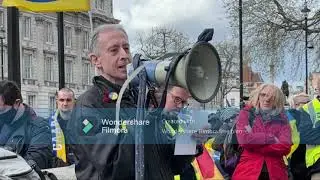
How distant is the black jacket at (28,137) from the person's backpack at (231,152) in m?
1.99

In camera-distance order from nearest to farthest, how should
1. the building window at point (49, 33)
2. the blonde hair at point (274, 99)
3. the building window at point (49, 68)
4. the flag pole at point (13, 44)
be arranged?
1. the blonde hair at point (274, 99)
2. the flag pole at point (13, 44)
3. the building window at point (49, 33)
4. the building window at point (49, 68)

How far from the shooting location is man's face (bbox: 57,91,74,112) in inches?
274

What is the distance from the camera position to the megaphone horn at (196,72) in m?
2.42

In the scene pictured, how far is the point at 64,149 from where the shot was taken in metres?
6.18

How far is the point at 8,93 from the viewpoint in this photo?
4430mm

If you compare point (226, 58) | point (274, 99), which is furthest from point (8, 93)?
point (226, 58)

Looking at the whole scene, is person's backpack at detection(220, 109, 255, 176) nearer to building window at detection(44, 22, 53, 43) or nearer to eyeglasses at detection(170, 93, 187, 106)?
eyeglasses at detection(170, 93, 187, 106)

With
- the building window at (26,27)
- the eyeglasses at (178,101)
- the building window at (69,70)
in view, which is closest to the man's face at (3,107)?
the eyeglasses at (178,101)

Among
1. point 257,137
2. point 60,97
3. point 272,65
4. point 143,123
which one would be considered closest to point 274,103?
point 257,137

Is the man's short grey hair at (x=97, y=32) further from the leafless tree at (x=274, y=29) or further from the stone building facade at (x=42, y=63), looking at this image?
the stone building facade at (x=42, y=63)

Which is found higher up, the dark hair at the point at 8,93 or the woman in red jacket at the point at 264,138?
the dark hair at the point at 8,93

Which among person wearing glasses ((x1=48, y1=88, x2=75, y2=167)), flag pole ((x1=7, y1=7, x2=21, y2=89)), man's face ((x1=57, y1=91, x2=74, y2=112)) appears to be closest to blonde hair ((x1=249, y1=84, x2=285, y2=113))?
person wearing glasses ((x1=48, y1=88, x2=75, y2=167))

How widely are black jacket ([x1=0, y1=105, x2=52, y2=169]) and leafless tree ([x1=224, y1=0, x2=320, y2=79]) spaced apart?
2191 centimetres

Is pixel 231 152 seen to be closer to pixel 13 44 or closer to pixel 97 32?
pixel 13 44
